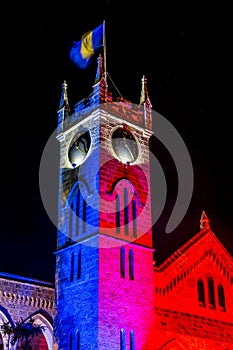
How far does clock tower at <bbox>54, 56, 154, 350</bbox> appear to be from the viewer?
33281 millimetres

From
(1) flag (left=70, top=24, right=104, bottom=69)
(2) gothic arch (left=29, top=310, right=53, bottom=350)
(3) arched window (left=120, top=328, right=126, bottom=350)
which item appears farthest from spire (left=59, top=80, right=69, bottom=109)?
(3) arched window (left=120, top=328, right=126, bottom=350)

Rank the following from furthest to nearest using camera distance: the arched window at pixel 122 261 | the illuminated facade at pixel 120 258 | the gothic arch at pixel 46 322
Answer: the gothic arch at pixel 46 322, the arched window at pixel 122 261, the illuminated facade at pixel 120 258

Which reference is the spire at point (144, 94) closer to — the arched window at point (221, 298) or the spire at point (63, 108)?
the spire at point (63, 108)

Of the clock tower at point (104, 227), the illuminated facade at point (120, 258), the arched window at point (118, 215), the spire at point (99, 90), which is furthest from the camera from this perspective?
the spire at point (99, 90)

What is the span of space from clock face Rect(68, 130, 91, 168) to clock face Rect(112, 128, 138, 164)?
1.70 metres

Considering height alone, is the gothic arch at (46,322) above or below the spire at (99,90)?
below

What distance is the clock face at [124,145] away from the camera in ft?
124

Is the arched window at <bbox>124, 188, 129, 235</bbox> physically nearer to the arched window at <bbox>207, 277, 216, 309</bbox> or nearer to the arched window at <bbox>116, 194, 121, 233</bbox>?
the arched window at <bbox>116, 194, 121, 233</bbox>

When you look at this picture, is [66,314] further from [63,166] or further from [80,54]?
[80,54]

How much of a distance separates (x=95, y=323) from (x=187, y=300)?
832 cm

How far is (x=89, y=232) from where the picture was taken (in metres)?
34.8

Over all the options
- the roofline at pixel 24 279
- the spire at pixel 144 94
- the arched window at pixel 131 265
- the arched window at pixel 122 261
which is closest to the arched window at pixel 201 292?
the arched window at pixel 131 265

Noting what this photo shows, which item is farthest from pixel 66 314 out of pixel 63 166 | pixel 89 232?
pixel 63 166

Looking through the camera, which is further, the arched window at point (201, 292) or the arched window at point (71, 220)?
the arched window at point (201, 292)
